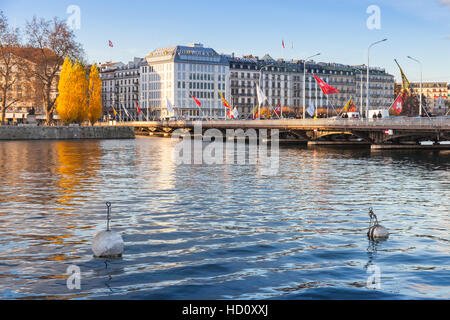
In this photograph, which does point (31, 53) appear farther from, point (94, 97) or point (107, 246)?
point (107, 246)

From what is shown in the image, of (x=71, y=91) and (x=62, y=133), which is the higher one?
(x=71, y=91)

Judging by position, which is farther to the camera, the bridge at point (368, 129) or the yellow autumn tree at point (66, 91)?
the yellow autumn tree at point (66, 91)

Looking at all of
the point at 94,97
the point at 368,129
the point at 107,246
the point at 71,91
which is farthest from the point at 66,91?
the point at 107,246

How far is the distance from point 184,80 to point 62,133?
265 ft

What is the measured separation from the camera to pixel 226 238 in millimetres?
18578

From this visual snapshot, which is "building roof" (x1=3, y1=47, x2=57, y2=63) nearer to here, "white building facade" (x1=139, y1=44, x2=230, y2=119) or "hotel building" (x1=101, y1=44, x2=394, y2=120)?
"hotel building" (x1=101, y1=44, x2=394, y2=120)

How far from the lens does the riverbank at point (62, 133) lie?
10063 cm

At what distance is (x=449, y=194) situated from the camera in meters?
30.8

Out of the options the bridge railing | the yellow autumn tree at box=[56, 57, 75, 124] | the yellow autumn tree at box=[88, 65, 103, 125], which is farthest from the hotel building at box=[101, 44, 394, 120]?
the bridge railing

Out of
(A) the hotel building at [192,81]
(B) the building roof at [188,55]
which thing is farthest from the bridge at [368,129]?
(B) the building roof at [188,55]

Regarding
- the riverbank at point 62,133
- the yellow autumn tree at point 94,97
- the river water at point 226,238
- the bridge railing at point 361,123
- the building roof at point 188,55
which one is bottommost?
the river water at point 226,238

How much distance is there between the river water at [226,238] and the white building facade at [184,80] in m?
146

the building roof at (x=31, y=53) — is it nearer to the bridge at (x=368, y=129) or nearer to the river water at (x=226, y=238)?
the bridge at (x=368, y=129)
